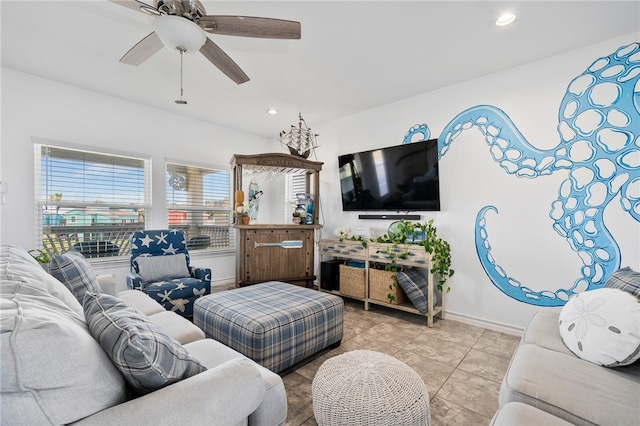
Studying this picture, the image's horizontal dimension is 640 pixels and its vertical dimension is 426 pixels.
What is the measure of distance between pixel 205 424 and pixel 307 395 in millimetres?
1099

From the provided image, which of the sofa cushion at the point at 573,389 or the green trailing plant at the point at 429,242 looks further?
the green trailing plant at the point at 429,242

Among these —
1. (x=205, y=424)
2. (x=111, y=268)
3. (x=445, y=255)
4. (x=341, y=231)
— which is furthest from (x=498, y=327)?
(x=111, y=268)

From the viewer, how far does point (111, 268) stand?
3.47 meters

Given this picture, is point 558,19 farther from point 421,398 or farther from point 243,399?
point 243,399

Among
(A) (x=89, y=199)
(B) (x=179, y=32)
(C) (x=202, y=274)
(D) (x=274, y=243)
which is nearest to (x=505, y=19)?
(B) (x=179, y=32)

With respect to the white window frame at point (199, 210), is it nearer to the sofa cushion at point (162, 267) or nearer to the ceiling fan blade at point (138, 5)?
the sofa cushion at point (162, 267)

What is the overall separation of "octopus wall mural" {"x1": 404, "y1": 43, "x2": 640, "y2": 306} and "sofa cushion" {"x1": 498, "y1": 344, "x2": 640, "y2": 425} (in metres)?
A: 1.52

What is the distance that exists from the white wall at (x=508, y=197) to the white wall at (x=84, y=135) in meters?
3.08

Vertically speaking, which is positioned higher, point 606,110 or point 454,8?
point 454,8

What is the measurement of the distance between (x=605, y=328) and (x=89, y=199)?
4.67 m

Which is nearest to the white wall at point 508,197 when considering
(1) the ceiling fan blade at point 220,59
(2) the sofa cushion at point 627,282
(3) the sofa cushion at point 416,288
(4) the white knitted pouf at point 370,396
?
(3) the sofa cushion at point 416,288

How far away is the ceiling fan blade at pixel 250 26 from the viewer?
1580 millimetres

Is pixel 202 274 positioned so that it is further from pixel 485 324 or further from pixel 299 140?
pixel 485 324

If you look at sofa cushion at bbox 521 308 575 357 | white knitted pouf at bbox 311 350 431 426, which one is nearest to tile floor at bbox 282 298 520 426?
white knitted pouf at bbox 311 350 431 426
